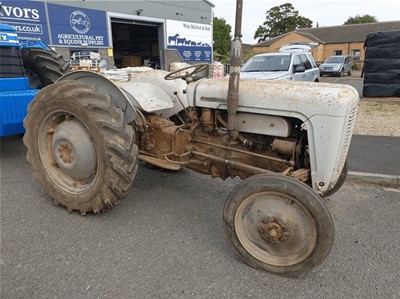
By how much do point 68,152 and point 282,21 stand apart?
6887 centimetres

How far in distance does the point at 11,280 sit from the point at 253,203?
1.88 metres

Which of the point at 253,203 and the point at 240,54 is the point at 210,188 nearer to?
the point at 253,203

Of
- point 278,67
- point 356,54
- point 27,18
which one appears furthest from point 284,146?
point 356,54

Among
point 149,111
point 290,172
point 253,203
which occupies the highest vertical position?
point 149,111

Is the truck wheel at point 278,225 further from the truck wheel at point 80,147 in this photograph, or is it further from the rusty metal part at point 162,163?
the truck wheel at point 80,147

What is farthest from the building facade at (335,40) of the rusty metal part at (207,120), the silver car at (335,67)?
the rusty metal part at (207,120)

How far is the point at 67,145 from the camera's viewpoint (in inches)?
128

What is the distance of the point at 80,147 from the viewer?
312 cm

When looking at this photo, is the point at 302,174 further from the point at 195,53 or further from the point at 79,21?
the point at 195,53

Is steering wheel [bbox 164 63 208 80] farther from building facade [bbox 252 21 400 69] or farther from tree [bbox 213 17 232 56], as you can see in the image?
tree [bbox 213 17 232 56]

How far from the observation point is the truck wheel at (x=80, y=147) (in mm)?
2883

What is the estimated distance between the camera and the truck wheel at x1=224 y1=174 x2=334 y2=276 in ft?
7.27

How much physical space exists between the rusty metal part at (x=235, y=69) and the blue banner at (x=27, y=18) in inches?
475

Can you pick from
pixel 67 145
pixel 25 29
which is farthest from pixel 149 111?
pixel 25 29
